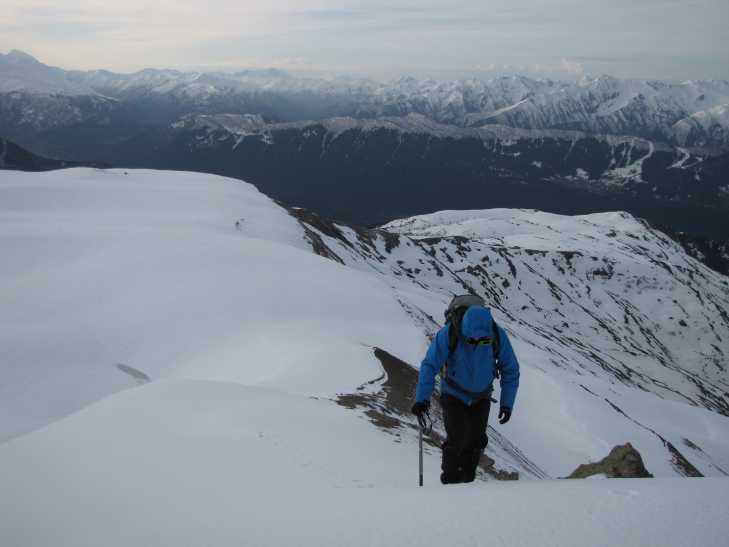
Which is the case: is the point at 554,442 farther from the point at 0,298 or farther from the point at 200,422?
the point at 0,298

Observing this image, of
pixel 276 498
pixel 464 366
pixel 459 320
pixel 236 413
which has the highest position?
pixel 459 320

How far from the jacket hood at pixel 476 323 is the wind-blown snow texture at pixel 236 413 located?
2.21m

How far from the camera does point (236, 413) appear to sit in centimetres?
1111

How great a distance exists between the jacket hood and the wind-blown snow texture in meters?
2.21

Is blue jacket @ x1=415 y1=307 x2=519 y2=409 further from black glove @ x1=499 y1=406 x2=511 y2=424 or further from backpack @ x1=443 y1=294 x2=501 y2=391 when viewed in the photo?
black glove @ x1=499 y1=406 x2=511 y2=424

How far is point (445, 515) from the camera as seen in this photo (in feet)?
18.7

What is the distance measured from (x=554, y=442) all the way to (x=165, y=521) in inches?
853

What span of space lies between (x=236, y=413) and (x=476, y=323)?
603 centimetres

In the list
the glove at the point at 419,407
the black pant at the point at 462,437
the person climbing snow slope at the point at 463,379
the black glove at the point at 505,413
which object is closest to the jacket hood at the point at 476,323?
the person climbing snow slope at the point at 463,379

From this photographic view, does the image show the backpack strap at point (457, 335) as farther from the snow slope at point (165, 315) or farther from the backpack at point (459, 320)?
the snow slope at point (165, 315)

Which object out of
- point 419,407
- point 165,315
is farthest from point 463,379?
point 165,315

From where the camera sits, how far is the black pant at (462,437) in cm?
837

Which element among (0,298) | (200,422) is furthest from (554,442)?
(0,298)

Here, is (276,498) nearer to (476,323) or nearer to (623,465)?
(476,323)
